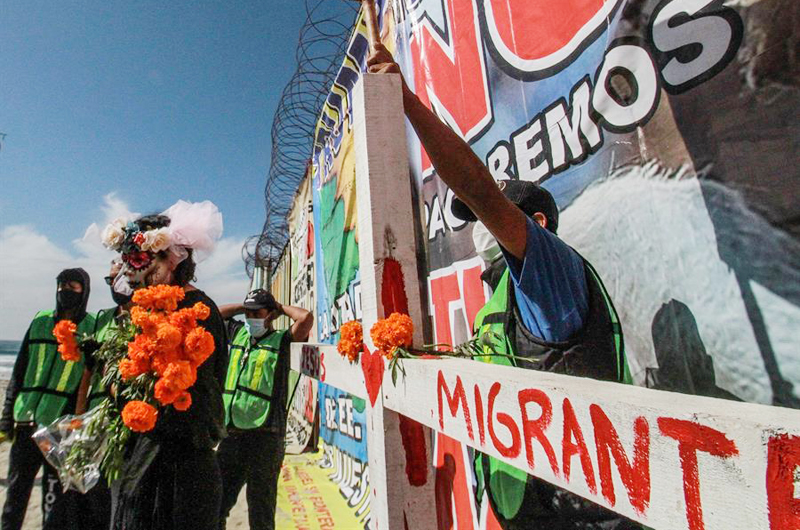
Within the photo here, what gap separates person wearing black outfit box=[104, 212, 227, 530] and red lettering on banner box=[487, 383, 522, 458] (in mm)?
1573

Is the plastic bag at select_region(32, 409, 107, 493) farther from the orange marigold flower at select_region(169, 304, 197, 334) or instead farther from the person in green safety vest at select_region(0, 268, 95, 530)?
the person in green safety vest at select_region(0, 268, 95, 530)

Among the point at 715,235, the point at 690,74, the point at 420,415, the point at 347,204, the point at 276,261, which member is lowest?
the point at 420,415

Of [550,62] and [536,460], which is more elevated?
[550,62]

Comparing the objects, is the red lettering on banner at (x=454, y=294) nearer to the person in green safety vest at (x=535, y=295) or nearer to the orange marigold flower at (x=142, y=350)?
the person in green safety vest at (x=535, y=295)

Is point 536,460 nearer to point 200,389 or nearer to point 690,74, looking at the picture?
point 690,74

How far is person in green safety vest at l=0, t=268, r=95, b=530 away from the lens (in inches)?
110

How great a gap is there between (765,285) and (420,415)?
873 mm

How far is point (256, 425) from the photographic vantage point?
10.2 ft

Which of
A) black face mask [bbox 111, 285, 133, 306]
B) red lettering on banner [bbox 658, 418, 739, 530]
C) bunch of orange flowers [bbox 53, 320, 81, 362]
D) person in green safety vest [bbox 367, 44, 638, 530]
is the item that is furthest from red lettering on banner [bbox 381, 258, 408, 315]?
black face mask [bbox 111, 285, 133, 306]

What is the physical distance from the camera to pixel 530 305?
1238 mm

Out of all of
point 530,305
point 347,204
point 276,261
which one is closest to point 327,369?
point 530,305

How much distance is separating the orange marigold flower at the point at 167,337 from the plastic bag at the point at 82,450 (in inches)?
18.1

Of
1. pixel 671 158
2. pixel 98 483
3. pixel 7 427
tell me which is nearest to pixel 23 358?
pixel 7 427

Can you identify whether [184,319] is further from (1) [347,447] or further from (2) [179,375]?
(1) [347,447]
